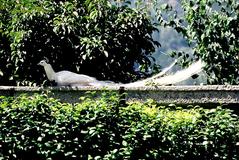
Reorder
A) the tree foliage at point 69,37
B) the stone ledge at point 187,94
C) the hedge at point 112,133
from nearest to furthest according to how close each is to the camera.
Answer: the hedge at point 112,133 → the stone ledge at point 187,94 → the tree foliage at point 69,37

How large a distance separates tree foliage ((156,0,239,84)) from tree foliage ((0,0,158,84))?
96 centimetres

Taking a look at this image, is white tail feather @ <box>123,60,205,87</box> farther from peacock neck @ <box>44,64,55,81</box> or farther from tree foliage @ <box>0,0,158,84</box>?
peacock neck @ <box>44,64,55,81</box>

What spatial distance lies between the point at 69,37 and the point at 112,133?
3.65 metres

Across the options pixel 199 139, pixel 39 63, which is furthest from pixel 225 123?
pixel 39 63

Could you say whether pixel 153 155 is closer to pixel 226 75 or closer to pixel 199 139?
pixel 199 139

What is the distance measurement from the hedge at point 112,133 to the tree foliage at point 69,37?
297 cm

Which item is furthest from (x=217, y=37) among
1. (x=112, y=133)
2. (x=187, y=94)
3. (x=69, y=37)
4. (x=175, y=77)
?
(x=112, y=133)

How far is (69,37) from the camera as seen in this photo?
397 inches

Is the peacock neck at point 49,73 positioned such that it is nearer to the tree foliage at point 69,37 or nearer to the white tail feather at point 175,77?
the tree foliage at point 69,37

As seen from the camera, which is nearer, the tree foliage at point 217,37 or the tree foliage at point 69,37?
the tree foliage at point 69,37

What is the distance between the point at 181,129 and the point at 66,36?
12.7ft

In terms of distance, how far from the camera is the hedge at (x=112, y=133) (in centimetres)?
662

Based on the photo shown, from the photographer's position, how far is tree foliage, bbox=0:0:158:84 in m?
9.77

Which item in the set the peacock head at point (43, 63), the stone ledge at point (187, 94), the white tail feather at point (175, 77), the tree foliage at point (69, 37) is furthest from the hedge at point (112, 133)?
the tree foliage at point (69, 37)
